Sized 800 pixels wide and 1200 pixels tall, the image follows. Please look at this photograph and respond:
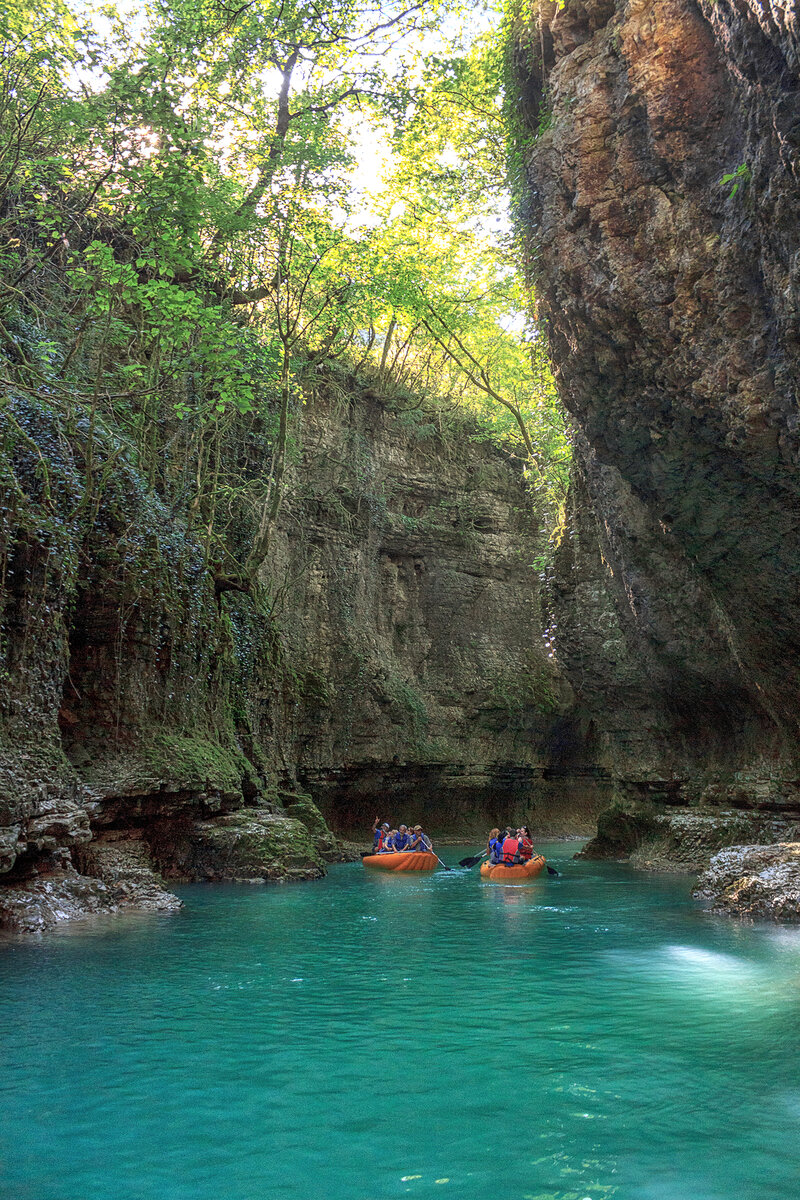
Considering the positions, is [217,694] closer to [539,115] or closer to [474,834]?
[539,115]

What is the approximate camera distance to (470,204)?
20594mm

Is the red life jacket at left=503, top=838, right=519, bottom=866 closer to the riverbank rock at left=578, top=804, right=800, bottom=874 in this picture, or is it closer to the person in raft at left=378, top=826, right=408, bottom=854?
the person in raft at left=378, top=826, right=408, bottom=854

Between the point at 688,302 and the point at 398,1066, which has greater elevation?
the point at 688,302

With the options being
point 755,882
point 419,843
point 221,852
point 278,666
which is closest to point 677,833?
point 419,843

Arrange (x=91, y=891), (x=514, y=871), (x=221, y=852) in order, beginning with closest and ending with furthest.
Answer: (x=91, y=891) → (x=221, y=852) → (x=514, y=871)

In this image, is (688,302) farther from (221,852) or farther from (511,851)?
(511,851)

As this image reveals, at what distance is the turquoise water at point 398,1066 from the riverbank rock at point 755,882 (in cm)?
89

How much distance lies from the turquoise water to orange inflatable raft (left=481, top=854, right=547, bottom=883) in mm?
7356

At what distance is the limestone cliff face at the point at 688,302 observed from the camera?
8.38 meters

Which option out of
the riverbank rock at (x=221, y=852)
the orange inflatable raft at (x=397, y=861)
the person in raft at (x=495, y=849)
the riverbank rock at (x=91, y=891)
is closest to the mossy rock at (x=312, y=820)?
the orange inflatable raft at (x=397, y=861)

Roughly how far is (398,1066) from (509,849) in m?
13.1

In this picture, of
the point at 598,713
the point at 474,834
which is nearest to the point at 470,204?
the point at 598,713

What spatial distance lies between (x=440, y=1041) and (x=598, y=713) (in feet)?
55.0

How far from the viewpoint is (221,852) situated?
50.4ft
